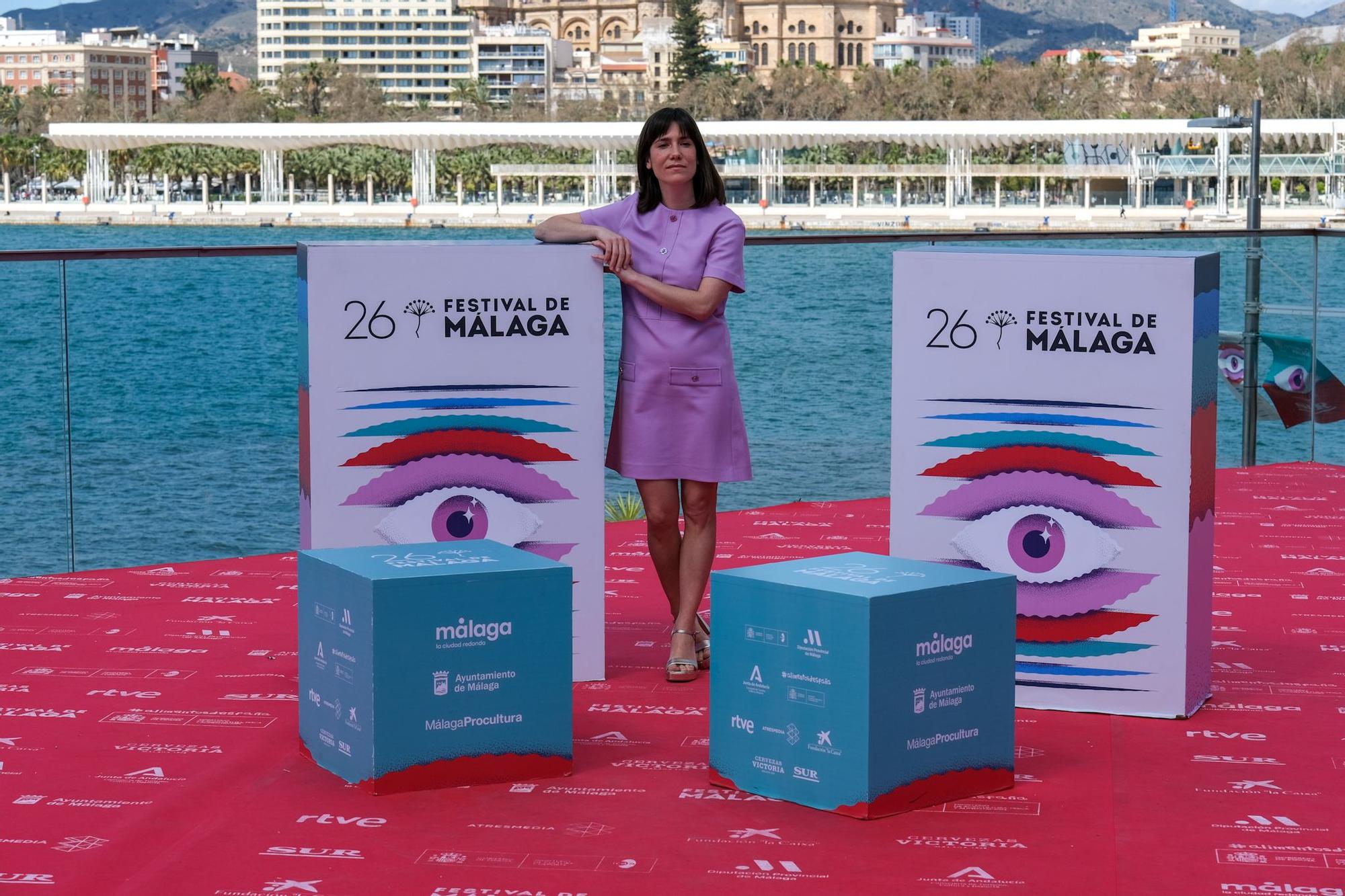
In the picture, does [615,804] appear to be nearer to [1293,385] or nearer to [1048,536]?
[1048,536]

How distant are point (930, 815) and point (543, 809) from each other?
0.61 metres

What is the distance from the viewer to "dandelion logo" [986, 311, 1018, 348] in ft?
11.1

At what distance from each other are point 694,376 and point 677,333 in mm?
92

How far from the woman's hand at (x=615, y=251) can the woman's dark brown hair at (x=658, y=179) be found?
0.09 metres

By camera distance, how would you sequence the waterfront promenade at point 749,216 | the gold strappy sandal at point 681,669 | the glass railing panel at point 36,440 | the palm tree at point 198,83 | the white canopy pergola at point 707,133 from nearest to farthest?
the gold strappy sandal at point 681,669, the glass railing panel at point 36,440, the waterfront promenade at point 749,216, the white canopy pergola at point 707,133, the palm tree at point 198,83

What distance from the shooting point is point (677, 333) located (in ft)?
11.5

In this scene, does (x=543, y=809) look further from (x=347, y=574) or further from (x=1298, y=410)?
(x=1298, y=410)

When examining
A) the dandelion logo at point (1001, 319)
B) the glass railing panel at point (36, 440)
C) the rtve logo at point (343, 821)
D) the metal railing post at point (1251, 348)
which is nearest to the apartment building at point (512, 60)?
the metal railing post at point (1251, 348)

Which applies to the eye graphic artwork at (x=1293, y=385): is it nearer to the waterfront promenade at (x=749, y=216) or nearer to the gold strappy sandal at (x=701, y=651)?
the gold strappy sandal at (x=701, y=651)

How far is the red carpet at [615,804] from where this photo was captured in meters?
2.44

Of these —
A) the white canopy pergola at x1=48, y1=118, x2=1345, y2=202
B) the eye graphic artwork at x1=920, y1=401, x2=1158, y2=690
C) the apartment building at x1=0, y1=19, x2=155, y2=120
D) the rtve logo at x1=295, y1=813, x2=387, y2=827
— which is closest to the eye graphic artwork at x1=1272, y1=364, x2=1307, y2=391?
Answer: the eye graphic artwork at x1=920, y1=401, x2=1158, y2=690

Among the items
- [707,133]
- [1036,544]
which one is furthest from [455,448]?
[707,133]

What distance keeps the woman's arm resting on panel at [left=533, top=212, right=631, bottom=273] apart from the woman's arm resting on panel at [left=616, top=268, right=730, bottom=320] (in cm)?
7

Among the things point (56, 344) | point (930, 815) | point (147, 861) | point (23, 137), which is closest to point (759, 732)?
point (930, 815)
